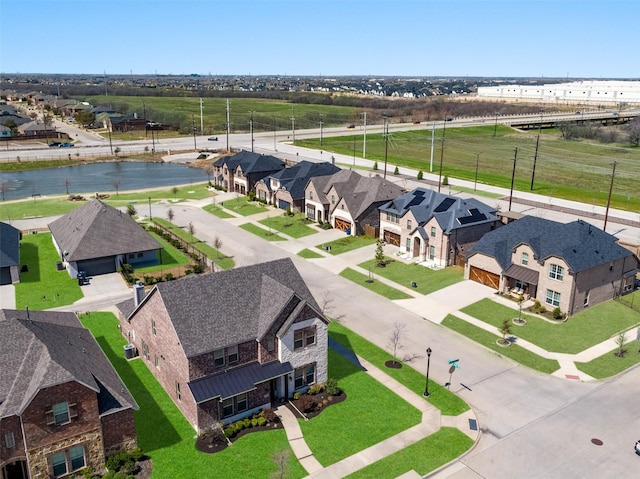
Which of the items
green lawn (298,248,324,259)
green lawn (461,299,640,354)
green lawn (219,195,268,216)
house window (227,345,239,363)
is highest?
house window (227,345,239,363)

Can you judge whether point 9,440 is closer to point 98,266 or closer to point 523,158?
point 98,266

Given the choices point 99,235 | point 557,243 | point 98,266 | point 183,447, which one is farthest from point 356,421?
point 99,235

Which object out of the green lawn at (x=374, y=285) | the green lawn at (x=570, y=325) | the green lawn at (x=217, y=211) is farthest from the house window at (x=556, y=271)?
the green lawn at (x=217, y=211)

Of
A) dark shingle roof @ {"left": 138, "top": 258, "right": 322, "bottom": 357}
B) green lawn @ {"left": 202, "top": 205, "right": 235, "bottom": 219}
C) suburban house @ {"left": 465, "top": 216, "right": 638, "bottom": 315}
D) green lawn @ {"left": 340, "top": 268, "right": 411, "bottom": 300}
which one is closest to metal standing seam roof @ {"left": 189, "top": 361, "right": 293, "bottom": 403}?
dark shingle roof @ {"left": 138, "top": 258, "right": 322, "bottom": 357}

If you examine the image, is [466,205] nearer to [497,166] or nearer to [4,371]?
[4,371]

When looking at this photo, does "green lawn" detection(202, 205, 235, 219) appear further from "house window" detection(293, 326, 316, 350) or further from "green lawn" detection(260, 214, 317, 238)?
"house window" detection(293, 326, 316, 350)

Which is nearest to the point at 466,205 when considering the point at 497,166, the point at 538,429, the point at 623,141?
the point at 538,429

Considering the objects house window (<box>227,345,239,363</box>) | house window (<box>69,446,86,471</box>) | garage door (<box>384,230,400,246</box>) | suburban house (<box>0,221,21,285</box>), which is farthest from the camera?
garage door (<box>384,230,400,246</box>)
